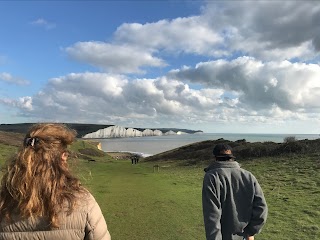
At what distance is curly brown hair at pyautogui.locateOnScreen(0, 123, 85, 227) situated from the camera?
307 centimetres

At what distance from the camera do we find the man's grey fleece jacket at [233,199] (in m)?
5.67

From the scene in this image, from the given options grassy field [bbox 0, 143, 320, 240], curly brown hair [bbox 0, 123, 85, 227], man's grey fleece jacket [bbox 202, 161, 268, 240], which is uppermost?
curly brown hair [bbox 0, 123, 85, 227]

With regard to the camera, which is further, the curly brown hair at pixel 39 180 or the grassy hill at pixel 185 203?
the grassy hill at pixel 185 203

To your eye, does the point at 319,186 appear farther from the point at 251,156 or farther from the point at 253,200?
the point at 251,156

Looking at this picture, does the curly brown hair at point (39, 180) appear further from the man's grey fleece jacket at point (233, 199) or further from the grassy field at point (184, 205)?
the man's grey fleece jacket at point (233, 199)

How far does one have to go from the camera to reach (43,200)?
10.1ft

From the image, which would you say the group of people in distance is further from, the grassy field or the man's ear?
the grassy field

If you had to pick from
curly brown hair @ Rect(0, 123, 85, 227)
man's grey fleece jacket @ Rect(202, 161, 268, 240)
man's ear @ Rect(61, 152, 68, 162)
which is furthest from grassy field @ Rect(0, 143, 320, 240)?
man's grey fleece jacket @ Rect(202, 161, 268, 240)

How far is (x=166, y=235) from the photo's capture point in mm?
10422

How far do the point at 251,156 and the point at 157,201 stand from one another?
2103 centimetres

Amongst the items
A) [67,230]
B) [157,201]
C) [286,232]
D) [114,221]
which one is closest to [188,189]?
[157,201]

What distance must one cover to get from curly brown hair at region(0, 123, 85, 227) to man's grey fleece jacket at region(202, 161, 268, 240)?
2836 mm

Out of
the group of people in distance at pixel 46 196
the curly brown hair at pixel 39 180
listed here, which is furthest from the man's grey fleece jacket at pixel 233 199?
the curly brown hair at pixel 39 180

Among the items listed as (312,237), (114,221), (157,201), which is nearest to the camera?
(312,237)
